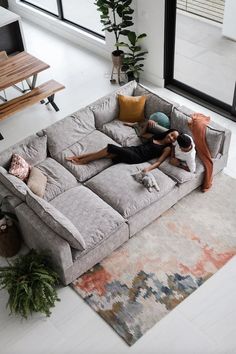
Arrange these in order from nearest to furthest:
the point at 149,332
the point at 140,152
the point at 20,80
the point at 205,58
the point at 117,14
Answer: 1. the point at 149,332
2. the point at 140,152
3. the point at 20,80
4. the point at 117,14
5. the point at 205,58

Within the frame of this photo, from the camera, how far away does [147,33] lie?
7371mm

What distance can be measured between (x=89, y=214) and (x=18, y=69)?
3.01m

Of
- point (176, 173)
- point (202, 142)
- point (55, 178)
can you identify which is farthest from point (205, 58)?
point (55, 178)

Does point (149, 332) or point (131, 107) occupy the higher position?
point (131, 107)

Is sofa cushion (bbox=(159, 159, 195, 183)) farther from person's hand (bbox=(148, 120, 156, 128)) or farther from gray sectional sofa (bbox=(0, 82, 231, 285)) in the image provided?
person's hand (bbox=(148, 120, 156, 128))

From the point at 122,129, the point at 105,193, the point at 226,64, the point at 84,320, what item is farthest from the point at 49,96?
the point at 84,320

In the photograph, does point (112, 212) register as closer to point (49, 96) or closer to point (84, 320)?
point (84, 320)

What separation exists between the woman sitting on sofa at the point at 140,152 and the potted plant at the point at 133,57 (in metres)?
2.04

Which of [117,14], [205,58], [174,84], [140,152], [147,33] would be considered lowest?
[174,84]

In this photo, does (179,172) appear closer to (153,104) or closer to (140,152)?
(140,152)

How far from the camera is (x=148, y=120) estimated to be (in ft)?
20.4

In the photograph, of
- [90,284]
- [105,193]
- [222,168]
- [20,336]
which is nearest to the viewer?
[20,336]

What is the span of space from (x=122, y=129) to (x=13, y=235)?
6.53ft

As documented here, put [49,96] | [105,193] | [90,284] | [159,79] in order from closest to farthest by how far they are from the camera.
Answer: [90,284] < [105,193] < [49,96] < [159,79]
